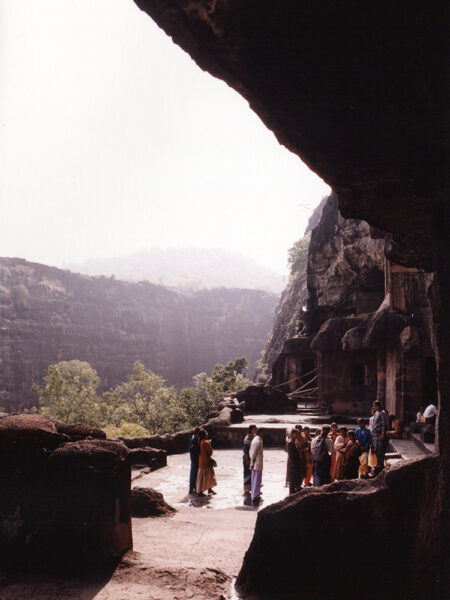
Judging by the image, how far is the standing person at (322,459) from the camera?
8.32 m

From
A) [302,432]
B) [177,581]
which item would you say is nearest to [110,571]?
[177,581]

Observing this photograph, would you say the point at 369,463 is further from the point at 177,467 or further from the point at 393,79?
the point at 393,79

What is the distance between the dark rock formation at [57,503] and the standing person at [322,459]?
13.7 ft

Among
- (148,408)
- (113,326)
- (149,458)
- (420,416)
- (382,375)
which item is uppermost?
(113,326)

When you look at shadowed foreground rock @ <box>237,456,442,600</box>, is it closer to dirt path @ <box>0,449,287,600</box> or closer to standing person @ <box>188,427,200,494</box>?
dirt path @ <box>0,449,287,600</box>

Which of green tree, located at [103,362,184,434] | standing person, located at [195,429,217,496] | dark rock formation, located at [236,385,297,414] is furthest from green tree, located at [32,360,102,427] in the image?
standing person, located at [195,429,217,496]

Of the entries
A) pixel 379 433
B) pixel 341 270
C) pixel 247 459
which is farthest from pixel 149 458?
pixel 341 270

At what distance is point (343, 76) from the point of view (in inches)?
141

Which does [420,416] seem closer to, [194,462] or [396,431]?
[396,431]

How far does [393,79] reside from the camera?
141 inches

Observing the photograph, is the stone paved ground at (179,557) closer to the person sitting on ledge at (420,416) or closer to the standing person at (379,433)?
the standing person at (379,433)

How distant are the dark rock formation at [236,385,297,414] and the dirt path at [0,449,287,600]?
455 inches

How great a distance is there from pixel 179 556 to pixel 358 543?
2.34 meters

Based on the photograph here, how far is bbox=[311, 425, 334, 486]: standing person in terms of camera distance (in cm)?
832
